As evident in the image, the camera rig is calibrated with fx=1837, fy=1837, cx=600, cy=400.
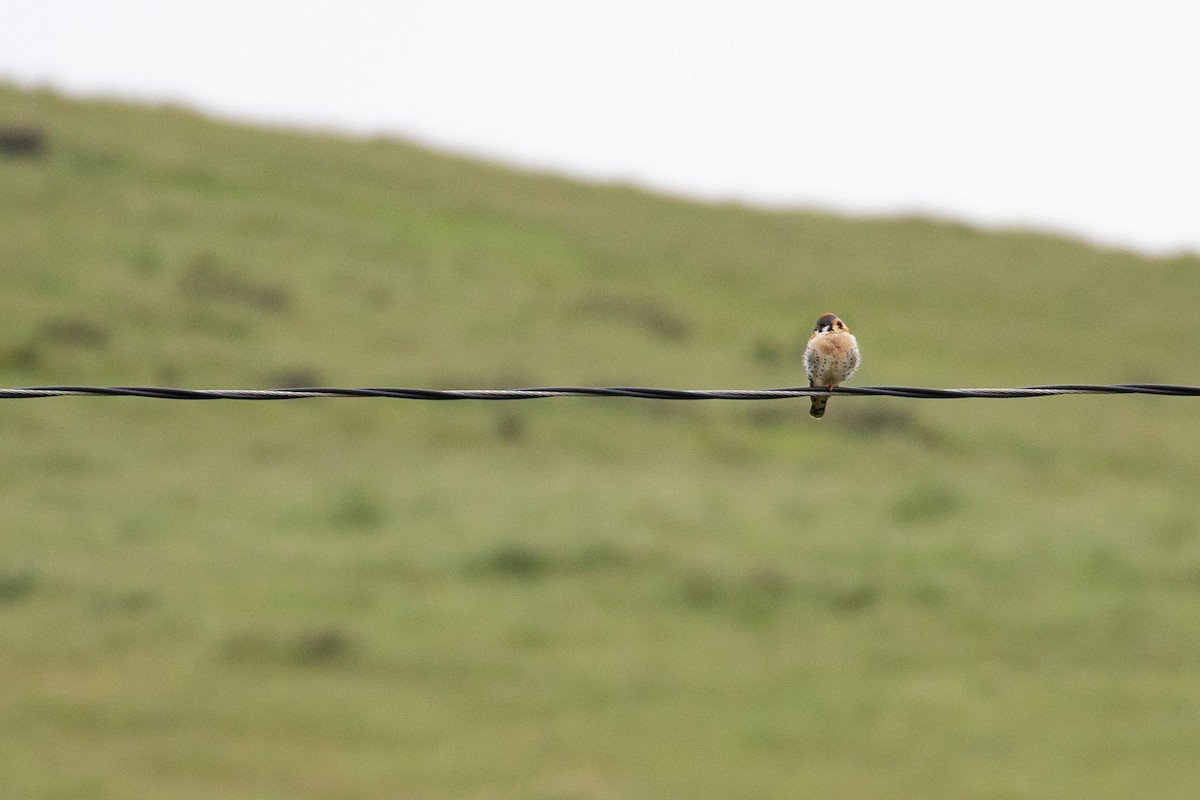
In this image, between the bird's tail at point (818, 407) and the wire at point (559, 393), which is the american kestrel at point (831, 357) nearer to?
the bird's tail at point (818, 407)

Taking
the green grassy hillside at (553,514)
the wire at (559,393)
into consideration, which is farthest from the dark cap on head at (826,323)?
the green grassy hillside at (553,514)

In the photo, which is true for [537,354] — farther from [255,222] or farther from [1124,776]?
[1124,776]

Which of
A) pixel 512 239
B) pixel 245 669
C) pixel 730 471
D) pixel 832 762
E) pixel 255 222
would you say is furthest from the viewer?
pixel 512 239

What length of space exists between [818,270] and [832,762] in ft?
84.2

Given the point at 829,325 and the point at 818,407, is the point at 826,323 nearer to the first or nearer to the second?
the point at 829,325

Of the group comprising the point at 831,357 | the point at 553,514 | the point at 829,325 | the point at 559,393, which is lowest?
the point at 553,514

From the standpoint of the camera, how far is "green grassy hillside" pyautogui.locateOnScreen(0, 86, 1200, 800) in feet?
43.7

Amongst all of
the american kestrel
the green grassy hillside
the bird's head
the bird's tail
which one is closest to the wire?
the bird's tail

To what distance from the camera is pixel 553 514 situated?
1961 centimetres

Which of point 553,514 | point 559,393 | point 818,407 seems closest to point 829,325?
point 818,407

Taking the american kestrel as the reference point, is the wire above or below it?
below

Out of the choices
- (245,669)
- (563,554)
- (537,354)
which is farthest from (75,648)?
(537,354)

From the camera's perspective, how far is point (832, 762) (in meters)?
13.1

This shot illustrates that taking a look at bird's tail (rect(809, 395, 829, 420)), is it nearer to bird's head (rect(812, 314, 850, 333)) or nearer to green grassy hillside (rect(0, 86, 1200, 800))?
bird's head (rect(812, 314, 850, 333))
